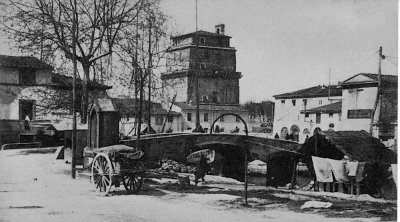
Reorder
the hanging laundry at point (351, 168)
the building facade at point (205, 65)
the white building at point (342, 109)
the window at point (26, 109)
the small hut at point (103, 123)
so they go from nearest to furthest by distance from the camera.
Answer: the small hut at point (103, 123) → the hanging laundry at point (351, 168) → the white building at point (342, 109) → the building facade at point (205, 65) → the window at point (26, 109)

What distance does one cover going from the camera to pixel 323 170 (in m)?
16.1

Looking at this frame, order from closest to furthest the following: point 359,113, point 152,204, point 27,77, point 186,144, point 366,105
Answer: point 152,204, point 186,144, point 366,105, point 359,113, point 27,77

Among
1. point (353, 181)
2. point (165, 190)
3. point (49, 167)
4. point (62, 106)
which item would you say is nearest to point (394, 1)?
point (165, 190)

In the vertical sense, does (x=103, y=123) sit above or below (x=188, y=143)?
above

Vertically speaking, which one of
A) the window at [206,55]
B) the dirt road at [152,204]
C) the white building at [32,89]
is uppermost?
the window at [206,55]

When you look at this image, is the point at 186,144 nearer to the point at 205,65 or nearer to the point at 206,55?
the point at 205,65

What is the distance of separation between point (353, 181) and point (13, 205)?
10619 millimetres

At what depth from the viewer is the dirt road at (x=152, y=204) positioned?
865 cm

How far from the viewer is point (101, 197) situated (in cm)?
1061

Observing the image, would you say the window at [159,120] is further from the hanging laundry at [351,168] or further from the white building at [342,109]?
the hanging laundry at [351,168]

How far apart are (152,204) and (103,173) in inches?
68.4

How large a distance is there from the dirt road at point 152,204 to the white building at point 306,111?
22.9 meters

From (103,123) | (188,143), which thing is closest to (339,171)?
(188,143)

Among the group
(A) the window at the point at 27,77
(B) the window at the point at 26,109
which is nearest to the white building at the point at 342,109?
(B) the window at the point at 26,109
